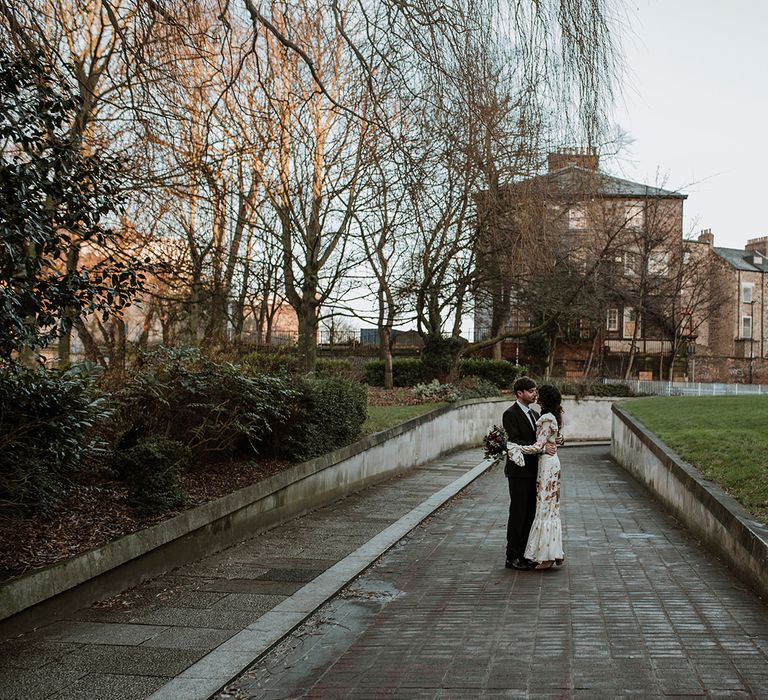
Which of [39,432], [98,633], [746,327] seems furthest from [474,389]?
[746,327]

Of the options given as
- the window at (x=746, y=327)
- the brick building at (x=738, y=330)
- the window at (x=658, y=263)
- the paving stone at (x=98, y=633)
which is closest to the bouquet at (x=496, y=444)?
the paving stone at (x=98, y=633)

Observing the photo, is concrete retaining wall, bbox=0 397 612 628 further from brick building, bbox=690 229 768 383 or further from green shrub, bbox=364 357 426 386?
brick building, bbox=690 229 768 383

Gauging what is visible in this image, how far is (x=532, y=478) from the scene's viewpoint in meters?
8.66

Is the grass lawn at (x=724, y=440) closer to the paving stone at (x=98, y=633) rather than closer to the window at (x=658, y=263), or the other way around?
the paving stone at (x=98, y=633)

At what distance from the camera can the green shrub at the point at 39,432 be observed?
648 centimetres

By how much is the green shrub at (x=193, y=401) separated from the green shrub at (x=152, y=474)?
2.28ft

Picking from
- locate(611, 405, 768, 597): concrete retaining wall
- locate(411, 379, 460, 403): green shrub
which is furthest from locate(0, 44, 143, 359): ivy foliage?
locate(411, 379, 460, 403): green shrub

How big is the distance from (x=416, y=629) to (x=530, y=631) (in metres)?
0.78

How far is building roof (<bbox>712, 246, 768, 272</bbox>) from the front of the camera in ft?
229

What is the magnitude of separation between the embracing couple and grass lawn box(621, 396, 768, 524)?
1.87 meters

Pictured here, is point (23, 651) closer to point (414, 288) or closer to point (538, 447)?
point (538, 447)

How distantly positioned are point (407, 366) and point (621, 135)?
106ft

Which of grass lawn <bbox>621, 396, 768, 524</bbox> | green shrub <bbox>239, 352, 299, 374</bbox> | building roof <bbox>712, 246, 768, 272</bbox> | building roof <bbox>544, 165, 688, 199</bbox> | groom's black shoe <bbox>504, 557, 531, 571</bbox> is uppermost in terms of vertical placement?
building roof <bbox>712, 246, 768, 272</bbox>

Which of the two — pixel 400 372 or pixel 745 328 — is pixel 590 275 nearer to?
pixel 400 372
